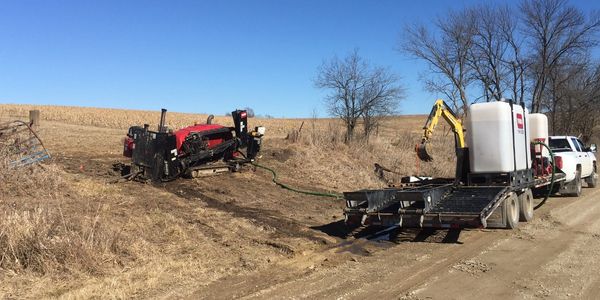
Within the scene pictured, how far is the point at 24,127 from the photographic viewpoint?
12.8 metres

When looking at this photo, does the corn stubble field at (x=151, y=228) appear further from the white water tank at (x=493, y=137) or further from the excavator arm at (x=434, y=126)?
the white water tank at (x=493, y=137)

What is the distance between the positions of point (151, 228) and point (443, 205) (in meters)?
5.41

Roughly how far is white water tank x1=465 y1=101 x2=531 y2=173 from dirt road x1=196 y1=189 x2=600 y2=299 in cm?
189

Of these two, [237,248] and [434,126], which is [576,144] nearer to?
[434,126]

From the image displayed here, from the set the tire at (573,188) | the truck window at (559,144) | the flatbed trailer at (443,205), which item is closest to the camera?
the flatbed trailer at (443,205)

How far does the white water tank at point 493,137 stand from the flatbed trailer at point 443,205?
27 centimetres

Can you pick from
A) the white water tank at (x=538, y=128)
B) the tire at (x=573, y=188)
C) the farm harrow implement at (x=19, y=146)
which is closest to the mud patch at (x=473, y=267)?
the white water tank at (x=538, y=128)

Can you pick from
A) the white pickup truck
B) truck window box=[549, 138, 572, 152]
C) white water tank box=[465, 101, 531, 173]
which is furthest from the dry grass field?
truck window box=[549, 138, 572, 152]

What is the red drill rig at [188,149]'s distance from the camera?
13133mm

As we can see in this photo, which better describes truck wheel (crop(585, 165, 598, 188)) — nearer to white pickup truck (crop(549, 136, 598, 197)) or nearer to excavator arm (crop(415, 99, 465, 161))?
white pickup truck (crop(549, 136, 598, 197))

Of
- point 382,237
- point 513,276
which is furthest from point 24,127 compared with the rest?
point 513,276

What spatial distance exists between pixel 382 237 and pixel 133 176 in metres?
6.93

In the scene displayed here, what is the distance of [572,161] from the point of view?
53.3ft

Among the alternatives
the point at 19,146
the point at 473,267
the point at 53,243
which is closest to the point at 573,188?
the point at 473,267
